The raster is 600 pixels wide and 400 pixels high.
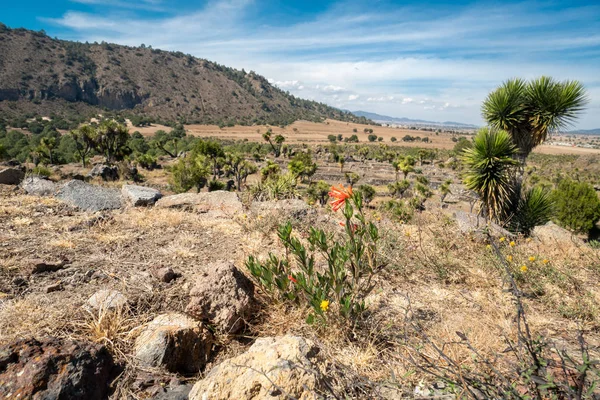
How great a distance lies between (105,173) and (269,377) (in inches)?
1339

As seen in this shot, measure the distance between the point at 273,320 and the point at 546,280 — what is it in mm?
3061

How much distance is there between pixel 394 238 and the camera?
15.2ft

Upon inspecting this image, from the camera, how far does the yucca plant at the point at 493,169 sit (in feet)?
25.8

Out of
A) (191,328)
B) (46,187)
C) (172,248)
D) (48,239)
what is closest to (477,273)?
(191,328)

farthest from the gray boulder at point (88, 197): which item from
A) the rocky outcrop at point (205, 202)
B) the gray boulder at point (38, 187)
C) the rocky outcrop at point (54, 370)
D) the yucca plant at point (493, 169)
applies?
the yucca plant at point (493, 169)

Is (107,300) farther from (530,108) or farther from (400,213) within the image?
(400,213)

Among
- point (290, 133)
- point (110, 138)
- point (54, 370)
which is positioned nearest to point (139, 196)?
point (54, 370)

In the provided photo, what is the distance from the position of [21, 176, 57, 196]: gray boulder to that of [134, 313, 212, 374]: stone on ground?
5781 millimetres

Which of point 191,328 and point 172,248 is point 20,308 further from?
point 172,248

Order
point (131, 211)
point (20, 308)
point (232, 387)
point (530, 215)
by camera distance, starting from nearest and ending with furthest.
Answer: point (232, 387) < point (20, 308) < point (131, 211) < point (530, 215)

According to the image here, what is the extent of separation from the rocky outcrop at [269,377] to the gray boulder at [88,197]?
5.19 metres

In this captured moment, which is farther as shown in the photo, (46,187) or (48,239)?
(46,187)

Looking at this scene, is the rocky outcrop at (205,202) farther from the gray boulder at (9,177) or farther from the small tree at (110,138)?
the small tree at (110,138)

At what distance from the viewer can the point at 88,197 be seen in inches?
247
